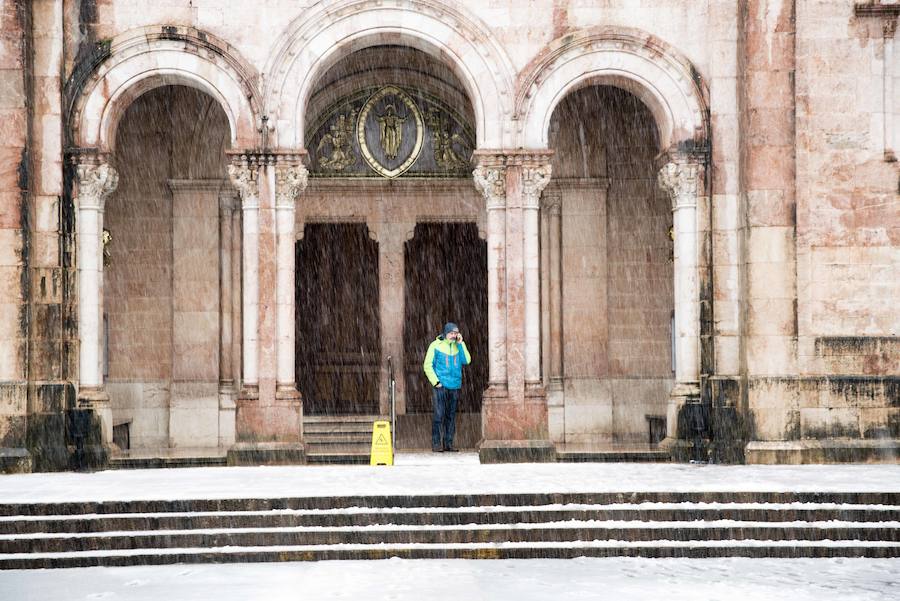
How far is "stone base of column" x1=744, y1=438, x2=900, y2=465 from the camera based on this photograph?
13922 mm

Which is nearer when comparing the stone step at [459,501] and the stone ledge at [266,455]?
the stone step at [459,501]

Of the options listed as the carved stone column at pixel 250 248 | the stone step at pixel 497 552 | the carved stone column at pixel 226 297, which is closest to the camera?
the stone step at pixel 497 552

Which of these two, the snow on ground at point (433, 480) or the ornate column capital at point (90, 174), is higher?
the ornate column capital at point (90, 174)

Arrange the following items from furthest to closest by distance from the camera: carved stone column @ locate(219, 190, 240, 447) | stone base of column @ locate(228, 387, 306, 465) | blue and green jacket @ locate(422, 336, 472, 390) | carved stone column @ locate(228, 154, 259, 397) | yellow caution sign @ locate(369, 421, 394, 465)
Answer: carved stone column @ locate(219, 190, 240, 447), blue and green jacket @ locate(422, 336, 472, 390), carved stone column @ locate(228, 154, 259, 397), stone base of column @ locate(228, 387, 306, 465), yellow caution sign @ locate(369, 421, 394, 465)

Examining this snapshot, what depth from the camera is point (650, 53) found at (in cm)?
1470

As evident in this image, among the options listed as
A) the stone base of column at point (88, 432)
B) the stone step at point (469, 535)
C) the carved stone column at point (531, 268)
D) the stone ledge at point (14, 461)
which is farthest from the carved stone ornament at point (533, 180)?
the stone ledge at point (14, 461)

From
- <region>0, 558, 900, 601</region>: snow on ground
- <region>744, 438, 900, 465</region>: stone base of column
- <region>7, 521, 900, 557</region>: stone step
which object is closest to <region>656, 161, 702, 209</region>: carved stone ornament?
<region>744, 438, 900, 465</region>: stone base of column

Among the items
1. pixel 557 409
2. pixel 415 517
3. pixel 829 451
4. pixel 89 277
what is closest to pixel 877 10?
pixel 829 451

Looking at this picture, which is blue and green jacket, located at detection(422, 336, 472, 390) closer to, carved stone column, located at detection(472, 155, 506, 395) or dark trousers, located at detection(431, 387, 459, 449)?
dark trousers, located at detection(431, 387, 459, 449)

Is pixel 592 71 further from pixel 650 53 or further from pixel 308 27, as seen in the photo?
pixel 308 27

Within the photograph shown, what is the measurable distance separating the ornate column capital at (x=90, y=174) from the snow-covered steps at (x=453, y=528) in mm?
4881

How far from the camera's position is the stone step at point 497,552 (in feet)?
32.6

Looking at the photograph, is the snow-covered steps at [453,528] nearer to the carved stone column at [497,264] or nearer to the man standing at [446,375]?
the carved stone column at [497,264]

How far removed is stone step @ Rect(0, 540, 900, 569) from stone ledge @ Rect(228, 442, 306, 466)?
13.3ft
